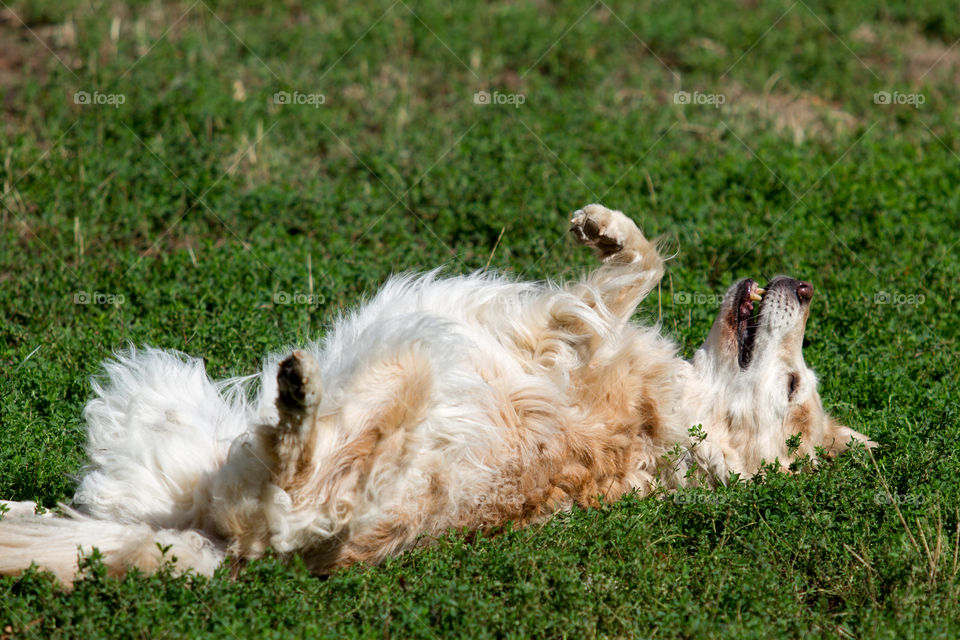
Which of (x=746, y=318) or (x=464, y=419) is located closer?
(x=464, y=419)

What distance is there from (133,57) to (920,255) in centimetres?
623

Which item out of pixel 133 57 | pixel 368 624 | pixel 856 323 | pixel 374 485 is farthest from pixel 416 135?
pixel 368 624

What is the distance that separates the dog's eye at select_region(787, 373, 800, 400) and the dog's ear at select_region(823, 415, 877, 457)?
265 mm

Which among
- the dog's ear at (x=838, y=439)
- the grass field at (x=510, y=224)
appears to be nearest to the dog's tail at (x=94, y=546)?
the grass field at (x=510, y=224)

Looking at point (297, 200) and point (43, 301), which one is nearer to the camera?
point (43, 301)

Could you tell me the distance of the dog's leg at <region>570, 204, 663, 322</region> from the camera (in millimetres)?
4938

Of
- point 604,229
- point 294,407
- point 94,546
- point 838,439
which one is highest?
point 604,229

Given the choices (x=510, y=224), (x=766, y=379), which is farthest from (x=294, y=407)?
(x=510, y=224)

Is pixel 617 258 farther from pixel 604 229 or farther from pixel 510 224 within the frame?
pixel 510 224

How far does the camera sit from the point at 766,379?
491cm

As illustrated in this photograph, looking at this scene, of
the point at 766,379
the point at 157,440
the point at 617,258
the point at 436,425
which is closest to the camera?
the point at 436,425

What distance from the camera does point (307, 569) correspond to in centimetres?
405

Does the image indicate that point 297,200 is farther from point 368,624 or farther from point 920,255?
point 920,255

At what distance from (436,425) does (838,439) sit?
7.20ft
